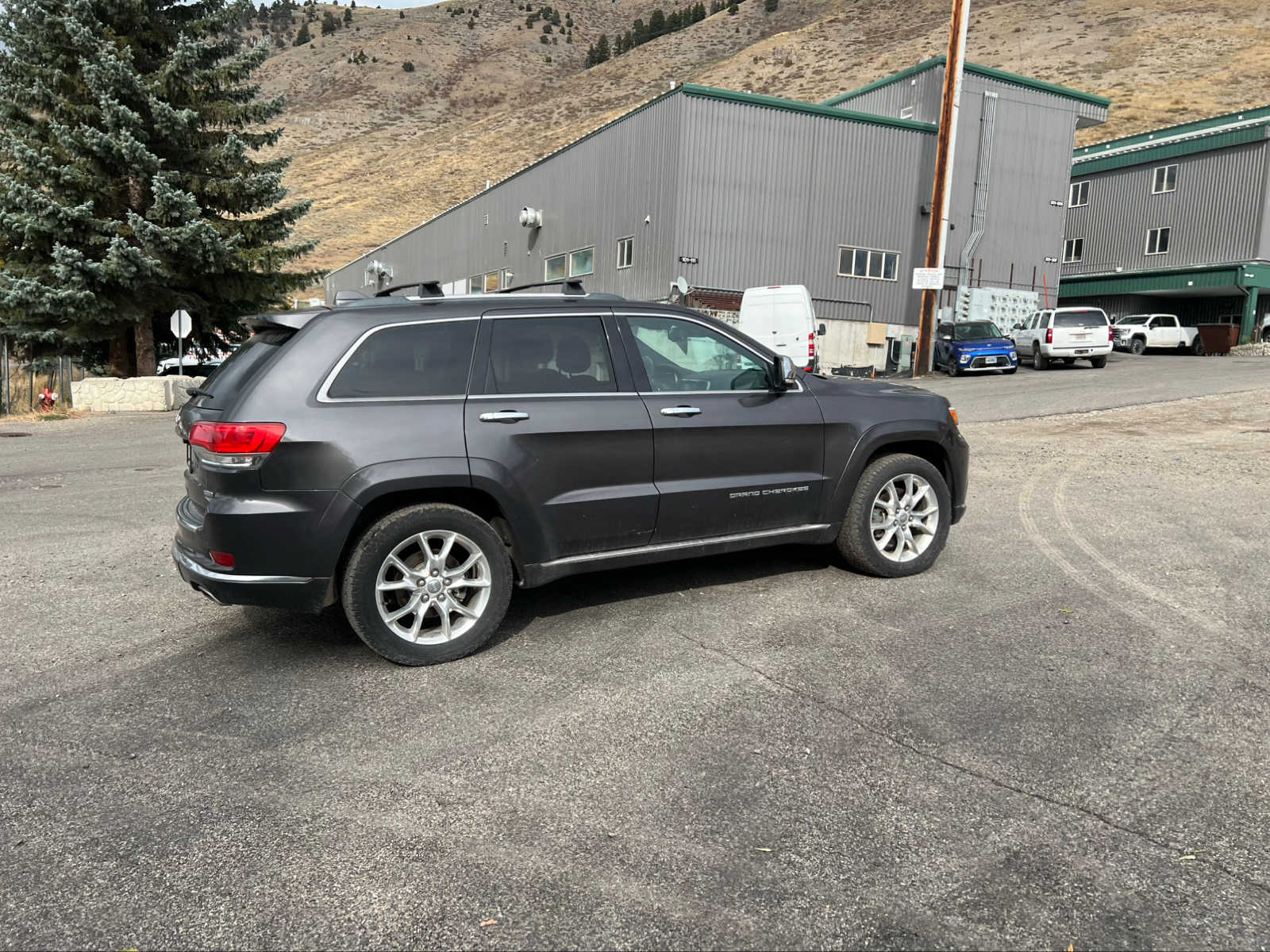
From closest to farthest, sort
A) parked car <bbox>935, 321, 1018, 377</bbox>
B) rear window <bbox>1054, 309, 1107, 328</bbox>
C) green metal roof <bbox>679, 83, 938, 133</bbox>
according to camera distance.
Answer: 1. parked car <bbox>935, 321, 1018, 377</bbox>
2. rear window <bbox>1054, 309, 1107, 328</bbox>
3. green metal roof <bbox>679, 83, 938, 133</bbox>

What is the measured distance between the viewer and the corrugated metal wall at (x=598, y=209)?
1144 inches

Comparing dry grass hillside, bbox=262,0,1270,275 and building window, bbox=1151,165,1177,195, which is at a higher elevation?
dry grass hillside, bbox=262,0,1270,275

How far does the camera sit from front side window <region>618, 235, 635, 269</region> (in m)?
30.9

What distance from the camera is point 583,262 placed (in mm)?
34406

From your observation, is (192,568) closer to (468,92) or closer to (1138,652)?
(1138,652)

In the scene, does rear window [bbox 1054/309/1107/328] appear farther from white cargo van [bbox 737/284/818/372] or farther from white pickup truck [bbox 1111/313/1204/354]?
white cargo van [bbox 737/284/818/372]

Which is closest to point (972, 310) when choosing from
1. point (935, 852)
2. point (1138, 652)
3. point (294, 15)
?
point (1138, 652)

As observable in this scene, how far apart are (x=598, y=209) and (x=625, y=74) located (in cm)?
8483

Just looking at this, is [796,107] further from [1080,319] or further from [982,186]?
[1080,319]

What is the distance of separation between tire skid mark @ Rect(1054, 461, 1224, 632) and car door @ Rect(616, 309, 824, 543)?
2.02 metres

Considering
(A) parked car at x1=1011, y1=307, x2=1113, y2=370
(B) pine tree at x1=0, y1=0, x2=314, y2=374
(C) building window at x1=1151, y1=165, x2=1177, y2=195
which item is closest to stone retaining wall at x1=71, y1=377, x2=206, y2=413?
(B) pine tree at x1=0, y1=0, x2=314, y2=374

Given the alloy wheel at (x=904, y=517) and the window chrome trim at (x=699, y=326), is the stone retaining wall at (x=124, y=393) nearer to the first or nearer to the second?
the window chrome trim at (x=699, y=326)

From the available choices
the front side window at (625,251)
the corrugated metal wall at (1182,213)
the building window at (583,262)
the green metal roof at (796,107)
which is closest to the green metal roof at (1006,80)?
the green metal roof at (796,107)

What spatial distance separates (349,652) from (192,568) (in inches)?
32.5
